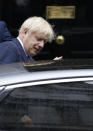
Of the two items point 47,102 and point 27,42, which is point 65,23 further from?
point 47,102

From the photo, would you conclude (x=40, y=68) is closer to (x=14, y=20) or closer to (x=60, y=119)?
(x=60, y=119)

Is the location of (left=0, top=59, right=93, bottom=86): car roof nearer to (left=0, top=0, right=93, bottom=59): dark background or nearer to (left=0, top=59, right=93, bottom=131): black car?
(left=0, top=59, right=93, bottom=131): black car

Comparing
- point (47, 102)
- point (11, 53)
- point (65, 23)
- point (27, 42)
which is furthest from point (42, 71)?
point (65, 23)

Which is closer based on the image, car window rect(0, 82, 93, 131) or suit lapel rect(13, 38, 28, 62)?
car window rect(0, 82, 93, 131)

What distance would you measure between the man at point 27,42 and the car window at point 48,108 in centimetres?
94

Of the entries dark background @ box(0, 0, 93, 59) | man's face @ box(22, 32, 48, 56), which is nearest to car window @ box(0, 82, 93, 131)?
man's face @ box(22, 32, 48, 56)

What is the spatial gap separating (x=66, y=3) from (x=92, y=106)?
3.74 metres

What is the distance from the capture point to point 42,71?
3.52 metres

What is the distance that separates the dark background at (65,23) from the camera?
695 centimetres

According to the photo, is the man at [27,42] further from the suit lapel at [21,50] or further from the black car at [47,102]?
the black car at [47,102]

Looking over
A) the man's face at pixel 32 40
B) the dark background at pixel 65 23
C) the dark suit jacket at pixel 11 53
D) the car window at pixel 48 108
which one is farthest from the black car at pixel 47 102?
the dark background at pixel 65 23

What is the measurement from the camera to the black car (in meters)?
3.36

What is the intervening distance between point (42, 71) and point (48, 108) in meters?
0.27

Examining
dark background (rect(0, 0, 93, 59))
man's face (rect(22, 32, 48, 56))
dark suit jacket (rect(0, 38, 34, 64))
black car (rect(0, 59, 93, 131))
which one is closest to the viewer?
black car (rect(0, 59, 93, 131))
